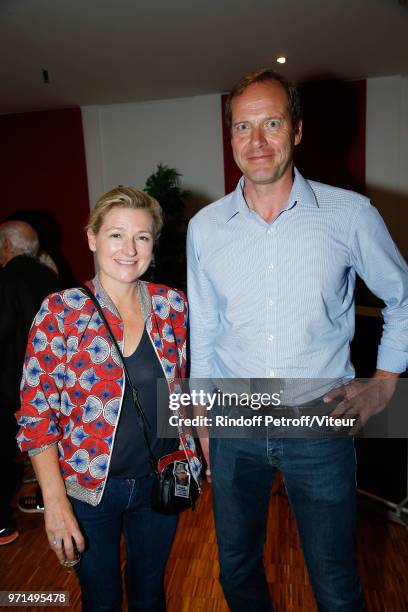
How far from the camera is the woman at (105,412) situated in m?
1.31

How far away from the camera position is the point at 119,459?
1.36m

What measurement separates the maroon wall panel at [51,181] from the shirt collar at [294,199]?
14.8 feet

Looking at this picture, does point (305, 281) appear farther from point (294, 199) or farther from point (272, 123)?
point (272, 123)

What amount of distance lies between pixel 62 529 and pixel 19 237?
2.00 metres

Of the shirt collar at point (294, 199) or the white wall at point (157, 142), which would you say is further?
the white wall at point (157, 142)

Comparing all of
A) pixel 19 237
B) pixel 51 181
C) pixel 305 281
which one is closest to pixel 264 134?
pixel 305 281

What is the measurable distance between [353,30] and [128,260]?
3.05 m

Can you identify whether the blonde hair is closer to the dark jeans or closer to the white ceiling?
the dark jeans

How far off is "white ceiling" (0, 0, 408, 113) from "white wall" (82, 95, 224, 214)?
446mm

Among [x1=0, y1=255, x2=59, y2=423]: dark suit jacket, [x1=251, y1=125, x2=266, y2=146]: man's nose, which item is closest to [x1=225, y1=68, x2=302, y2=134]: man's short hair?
[x1=251, y1=125, x2=266, y2=146]: man's nose

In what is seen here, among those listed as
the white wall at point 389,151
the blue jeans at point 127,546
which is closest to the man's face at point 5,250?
the blue jeans at point 127,546

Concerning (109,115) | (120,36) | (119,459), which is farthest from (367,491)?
(109,115)

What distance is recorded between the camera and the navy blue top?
4.47ft

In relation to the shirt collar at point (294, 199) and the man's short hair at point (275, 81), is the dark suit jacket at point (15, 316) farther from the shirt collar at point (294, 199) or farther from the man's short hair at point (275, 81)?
the man's short hair at point (275, 81)
